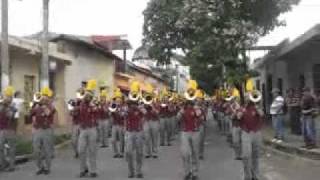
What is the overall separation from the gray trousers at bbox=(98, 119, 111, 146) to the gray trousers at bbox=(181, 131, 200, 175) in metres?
8.52

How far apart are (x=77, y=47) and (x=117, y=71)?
48.2 feet

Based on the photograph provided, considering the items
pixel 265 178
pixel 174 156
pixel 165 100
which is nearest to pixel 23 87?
pixel 165 100

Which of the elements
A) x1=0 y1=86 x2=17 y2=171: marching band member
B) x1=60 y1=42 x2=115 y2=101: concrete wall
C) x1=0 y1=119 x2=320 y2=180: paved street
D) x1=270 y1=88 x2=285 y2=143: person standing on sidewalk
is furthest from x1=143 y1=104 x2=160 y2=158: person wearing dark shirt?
x1=60 y1=42 x2=115 y2=101: concrete wall

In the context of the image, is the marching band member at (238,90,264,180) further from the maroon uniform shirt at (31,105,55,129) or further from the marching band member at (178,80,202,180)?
the maroon uniform shirt at (31,105,55,129)

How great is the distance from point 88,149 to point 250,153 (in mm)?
3811

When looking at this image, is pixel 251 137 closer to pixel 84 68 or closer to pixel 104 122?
pixel 104 122

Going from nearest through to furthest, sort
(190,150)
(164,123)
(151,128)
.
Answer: (190,150) < (151,128) < (164,123)

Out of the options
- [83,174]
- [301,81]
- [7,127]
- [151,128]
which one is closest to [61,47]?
[301,81]

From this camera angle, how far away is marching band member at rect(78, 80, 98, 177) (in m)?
16.1

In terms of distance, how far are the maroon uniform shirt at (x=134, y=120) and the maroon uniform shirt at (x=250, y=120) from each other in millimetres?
2640

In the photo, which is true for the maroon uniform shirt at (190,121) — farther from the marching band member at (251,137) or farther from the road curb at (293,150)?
the road curb at (293,150)

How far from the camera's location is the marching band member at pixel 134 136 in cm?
1595

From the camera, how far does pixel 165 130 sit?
26.1 m

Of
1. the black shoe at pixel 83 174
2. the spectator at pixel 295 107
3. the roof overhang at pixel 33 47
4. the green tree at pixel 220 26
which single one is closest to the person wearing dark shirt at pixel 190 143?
the black shoe at pixel 83 174
